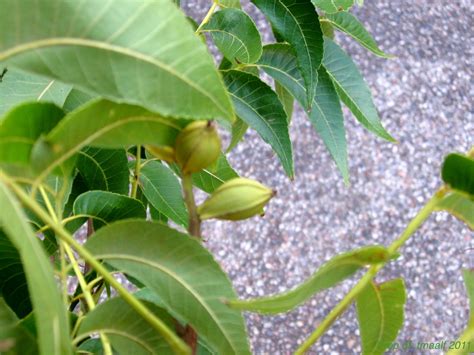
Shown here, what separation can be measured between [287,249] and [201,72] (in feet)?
4.22

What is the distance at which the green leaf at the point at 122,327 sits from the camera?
0.28m

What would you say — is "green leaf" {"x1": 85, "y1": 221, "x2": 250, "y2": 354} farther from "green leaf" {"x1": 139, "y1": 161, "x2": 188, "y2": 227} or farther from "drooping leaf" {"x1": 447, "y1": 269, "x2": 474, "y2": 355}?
"green leaf" {"x1": 139, "y1": 161, "x2": 188, "y2": 227}

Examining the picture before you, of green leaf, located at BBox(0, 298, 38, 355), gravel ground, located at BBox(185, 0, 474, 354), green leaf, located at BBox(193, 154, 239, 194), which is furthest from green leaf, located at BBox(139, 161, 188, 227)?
gravel ground, located at BBox(185, 0, 474, 354)

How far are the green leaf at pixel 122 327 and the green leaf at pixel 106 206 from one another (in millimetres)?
111

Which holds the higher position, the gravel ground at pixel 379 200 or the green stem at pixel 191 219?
the green stem at pixel 191 219

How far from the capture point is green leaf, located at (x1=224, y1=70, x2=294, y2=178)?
0.44 meters

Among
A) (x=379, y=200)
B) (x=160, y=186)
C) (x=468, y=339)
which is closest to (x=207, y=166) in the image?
(x=468, y=339)

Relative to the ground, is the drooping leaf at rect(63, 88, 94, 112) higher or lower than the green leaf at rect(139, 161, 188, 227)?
higher

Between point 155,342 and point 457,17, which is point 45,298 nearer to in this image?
point 155,342

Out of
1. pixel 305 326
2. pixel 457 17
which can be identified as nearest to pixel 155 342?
pixel 305 326

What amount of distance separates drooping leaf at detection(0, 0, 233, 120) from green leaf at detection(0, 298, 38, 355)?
0.37 ft

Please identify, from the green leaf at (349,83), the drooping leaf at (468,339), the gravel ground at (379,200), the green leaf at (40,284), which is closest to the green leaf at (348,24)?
the green leaf at (349,83)

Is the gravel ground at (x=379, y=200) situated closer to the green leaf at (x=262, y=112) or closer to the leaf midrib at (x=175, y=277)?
the green leaf at (x=262, y=112)

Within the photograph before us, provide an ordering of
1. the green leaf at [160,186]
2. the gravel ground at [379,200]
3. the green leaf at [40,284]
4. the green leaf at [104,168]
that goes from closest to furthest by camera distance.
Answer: the green leaf at [40,284] < the green leaf at [104,168] < the green leaf at [160,186] < the gravel ground at [379,200]
